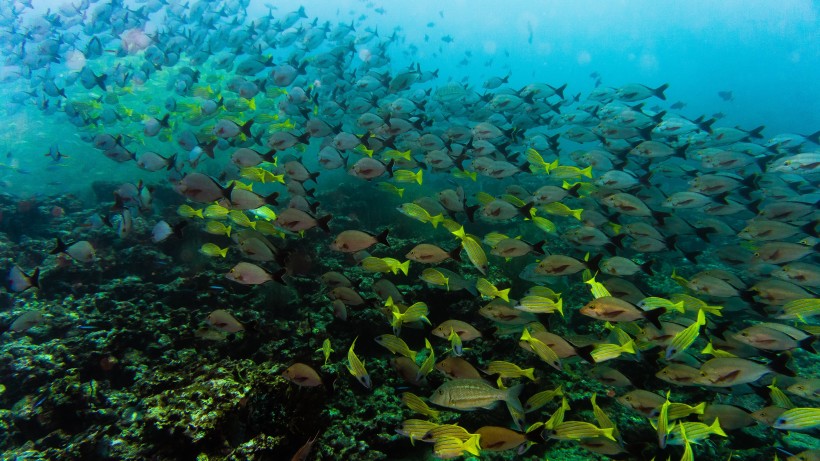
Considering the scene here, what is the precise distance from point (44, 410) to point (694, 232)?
1106 centimetres

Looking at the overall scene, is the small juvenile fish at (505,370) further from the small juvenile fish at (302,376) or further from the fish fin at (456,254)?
the small juvenile fish at (302,376)

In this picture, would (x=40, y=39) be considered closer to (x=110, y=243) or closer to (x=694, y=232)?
(x=110, y=243)

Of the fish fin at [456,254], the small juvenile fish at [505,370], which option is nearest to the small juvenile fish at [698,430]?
the small juvenile fish at [505,370]

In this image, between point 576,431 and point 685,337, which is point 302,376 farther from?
point 685,337

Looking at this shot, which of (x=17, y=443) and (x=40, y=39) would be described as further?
(x=40, y=39)

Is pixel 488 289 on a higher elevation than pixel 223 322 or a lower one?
higher

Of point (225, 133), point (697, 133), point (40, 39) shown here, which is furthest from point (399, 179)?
point (40, 39)

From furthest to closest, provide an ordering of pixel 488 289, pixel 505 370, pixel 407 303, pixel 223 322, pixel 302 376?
pixel 407 303
pixel 488 289
pixel 223 322
pixel 505 370
pixel 302 376

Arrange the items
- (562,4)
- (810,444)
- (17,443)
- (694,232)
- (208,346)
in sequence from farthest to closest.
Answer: (562,4) < (694,232) < (208,346) < (810,444) < (17,443)

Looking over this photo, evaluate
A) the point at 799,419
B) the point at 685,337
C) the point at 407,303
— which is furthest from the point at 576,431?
the point at 407,303

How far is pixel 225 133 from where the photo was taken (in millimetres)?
8281

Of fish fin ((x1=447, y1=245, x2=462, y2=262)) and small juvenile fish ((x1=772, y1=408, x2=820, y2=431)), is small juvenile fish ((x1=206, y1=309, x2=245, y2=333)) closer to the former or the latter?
fish fin ((x1=447, y1=245, x2=462, y2=262))

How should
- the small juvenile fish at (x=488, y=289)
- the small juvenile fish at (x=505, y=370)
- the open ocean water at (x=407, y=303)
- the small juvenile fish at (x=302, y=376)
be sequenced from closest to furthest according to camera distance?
the open ocean water at (x=407, y=303) < the small juvenile fish at (x=302, y=376) < the small juvenile fish at (x=505, y=370) < the small juvenile fish at (x=488, y=289)

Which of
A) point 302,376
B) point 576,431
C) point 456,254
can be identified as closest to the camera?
point 576,431
